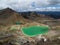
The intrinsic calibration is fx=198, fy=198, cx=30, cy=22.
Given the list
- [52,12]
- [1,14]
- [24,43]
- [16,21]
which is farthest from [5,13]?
[24,43]

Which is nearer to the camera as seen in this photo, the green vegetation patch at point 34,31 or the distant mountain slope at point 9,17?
the green vegetation patch at point 34,31

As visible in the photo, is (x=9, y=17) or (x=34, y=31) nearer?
(x=34, y=31)

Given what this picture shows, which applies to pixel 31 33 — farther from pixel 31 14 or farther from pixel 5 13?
pixel 31 14

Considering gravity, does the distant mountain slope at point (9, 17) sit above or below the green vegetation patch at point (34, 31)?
above

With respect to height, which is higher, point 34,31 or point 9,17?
point 9,17

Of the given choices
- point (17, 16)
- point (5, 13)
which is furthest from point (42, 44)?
point (5, 13)

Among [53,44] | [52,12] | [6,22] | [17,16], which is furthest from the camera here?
[52,12]

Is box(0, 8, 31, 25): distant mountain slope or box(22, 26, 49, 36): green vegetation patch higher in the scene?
box(0, 8, 31, 25): distant mountain slope

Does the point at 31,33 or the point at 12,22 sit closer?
the point at 31,33

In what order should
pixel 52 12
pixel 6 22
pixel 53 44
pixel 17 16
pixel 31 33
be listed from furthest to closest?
pixel 52 12, pixel 17 16, pixel 6 22, pixel 31 33, pixel 53 44

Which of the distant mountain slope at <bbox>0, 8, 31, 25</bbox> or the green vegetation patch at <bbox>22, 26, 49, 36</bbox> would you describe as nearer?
the green vegetation patch at <bbox>22, 26, 49, 36</bbox>
